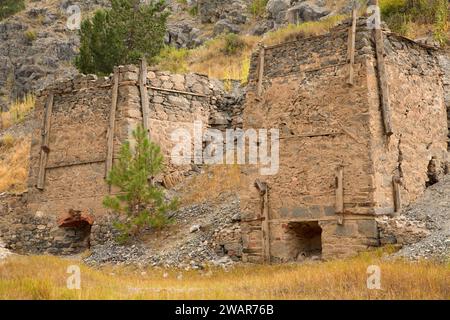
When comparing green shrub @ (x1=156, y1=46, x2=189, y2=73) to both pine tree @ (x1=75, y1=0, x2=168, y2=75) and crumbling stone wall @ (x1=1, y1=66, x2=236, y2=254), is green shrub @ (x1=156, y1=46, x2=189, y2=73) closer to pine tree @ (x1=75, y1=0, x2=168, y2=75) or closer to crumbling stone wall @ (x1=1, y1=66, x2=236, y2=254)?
pine tree @ (x1=75, y1=0, x2=168, y2=75)

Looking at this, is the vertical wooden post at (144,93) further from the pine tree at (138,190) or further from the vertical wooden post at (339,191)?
the vertical wooden post at (339,191)

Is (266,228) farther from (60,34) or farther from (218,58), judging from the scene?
(60,34)

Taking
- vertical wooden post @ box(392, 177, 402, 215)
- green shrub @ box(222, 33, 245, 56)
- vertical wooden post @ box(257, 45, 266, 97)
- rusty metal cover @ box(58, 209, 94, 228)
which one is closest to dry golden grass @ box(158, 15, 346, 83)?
green shrub @ box(222, 33, 245, 56)

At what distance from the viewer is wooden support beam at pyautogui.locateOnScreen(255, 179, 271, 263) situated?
12.8 m

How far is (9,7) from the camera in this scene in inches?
1646

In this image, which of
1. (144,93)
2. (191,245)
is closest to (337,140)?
(191,245)

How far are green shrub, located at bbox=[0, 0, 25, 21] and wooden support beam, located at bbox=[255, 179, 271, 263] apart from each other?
114 feet

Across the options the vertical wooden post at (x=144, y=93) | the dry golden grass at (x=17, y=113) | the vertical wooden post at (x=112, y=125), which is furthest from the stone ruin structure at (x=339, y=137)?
the dry golden grass at (x=17, y=113)

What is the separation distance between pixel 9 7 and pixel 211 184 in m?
31.1

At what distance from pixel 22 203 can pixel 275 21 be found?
1979 centimetres

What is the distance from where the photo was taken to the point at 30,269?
10.8 m

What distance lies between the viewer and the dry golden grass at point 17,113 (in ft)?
99.8

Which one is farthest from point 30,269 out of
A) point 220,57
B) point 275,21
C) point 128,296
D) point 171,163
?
point 275,21
